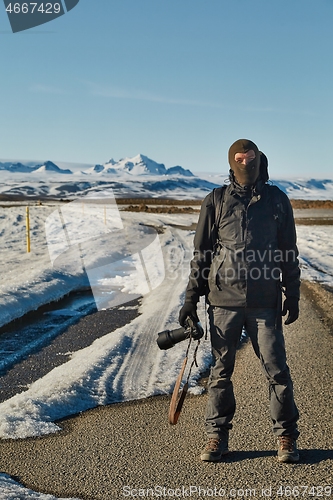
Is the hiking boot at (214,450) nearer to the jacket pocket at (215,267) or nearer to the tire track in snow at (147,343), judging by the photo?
the jacket pocket at (215,267)

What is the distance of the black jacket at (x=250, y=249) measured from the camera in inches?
160

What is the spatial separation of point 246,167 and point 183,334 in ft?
4.04

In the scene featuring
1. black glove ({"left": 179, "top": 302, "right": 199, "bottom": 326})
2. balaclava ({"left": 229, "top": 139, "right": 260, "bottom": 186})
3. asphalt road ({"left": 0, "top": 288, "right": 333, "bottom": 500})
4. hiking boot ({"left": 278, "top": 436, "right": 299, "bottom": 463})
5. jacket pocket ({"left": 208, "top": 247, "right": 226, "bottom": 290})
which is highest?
balaclava ({"left": 229, "top": 139, "right": 260, "bottom": 186})

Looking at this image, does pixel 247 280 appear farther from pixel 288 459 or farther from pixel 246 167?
Result: pixel 288 459

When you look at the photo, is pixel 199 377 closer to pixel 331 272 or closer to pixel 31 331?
pixel 31 331

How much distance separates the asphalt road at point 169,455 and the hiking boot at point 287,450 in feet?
0.15

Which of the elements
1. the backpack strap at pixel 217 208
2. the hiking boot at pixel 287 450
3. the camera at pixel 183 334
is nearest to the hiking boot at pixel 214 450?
the hiking boot at pixel 287 450

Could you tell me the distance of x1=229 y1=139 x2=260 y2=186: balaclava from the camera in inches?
162

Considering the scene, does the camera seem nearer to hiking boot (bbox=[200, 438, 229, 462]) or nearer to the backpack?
the backpack

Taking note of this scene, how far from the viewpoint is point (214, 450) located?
4.00 m

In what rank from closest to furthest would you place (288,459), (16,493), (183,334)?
(16,493)
(288,459)
(183,334)

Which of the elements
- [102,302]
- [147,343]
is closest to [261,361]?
[147,343]

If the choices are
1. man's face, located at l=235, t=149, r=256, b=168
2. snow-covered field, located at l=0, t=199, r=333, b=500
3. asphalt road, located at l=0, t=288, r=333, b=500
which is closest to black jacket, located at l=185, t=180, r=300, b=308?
man's face, located at l=235, t=149, r=256, b=168

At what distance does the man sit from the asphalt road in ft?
0.66
